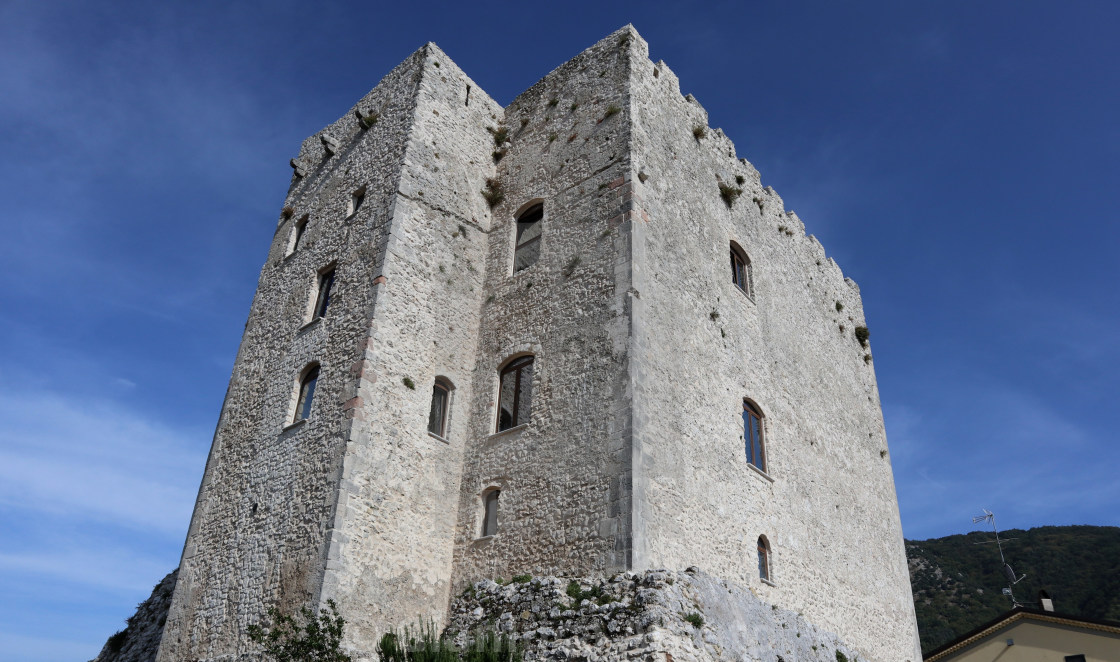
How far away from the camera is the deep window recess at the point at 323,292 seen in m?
18.2

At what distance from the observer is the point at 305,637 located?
1332 centimetres

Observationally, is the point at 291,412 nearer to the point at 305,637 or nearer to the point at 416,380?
the point at 416,380

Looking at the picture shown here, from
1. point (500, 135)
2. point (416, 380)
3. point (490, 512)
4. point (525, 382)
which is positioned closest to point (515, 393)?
point (525, 382)

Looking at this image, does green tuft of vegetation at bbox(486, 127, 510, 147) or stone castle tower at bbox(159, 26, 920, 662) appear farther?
green tuft of vegetation at bbox(486, 127, 510, 147)

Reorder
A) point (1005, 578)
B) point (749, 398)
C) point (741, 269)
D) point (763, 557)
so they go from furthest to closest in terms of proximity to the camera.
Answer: point (1005, 578) < point (741, 269) < point (749, 398) < point (763, 557)

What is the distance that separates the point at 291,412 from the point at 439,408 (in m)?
3.07

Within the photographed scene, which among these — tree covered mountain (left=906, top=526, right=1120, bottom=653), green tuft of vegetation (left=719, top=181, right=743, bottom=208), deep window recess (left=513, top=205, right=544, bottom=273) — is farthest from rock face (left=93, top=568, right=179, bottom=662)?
tree covered mountain (left=906, top=526, right=1120, bottom=653)

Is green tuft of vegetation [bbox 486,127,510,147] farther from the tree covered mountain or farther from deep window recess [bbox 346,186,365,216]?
the tree covered mountain

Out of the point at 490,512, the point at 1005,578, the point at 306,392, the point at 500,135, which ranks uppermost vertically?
the point at 500,135

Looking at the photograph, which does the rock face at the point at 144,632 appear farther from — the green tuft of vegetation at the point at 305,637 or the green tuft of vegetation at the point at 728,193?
the green tuft of vegetation at the point at 728,193

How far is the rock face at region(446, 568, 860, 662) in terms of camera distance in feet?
39.3

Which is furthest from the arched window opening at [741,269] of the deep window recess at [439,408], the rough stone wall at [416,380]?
the deep window recess at [439,408]

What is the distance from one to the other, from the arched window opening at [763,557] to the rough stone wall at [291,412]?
27.5 feet

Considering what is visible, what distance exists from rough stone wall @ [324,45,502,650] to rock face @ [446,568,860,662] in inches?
56.7
